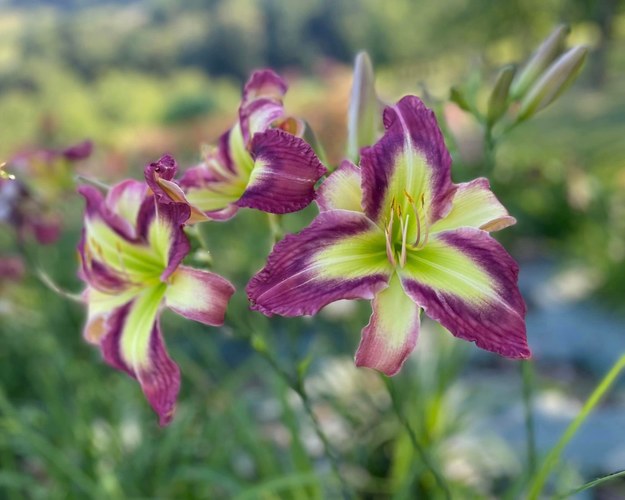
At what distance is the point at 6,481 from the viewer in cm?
131

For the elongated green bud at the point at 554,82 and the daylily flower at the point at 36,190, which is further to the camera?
the daylily flower at the point at 36,190

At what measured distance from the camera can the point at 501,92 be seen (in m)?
0.85

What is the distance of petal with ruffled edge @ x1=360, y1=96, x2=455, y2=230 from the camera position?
600 millimetres

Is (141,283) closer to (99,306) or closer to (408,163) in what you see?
(99,306)

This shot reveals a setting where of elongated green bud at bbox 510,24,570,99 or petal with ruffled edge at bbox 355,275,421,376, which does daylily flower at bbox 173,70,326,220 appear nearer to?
petal with ruffled edge at bbox 355,275,421,376

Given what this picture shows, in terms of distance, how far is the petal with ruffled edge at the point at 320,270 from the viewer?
1.84ft

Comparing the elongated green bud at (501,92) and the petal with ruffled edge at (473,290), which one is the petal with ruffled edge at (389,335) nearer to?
the petal with ruffled edge at (473,290)

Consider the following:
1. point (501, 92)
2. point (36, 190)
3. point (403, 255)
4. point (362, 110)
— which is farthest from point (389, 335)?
point (36, 190)

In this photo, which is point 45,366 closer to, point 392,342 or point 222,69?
point 392,342

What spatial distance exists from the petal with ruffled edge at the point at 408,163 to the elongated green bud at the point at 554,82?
0.34 metres

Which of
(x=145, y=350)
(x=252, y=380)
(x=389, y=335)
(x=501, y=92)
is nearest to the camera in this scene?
(x=389, y=335)

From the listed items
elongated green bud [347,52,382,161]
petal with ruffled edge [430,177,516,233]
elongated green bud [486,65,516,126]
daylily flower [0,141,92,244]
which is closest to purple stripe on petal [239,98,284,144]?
elongated green bud [347,52,382,161]

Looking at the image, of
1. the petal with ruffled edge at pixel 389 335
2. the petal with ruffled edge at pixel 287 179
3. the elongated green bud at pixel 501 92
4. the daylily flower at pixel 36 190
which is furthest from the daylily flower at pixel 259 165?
the daylily flower at pixel 36 190

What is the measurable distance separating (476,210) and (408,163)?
79 mm
